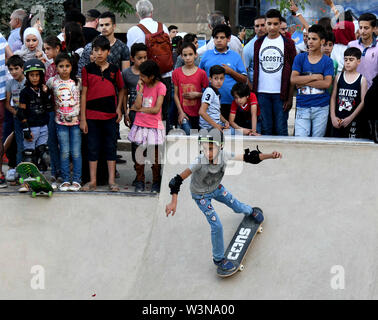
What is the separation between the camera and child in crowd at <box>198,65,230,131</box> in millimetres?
7234

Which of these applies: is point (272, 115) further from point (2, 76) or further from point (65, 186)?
point (2, 76)

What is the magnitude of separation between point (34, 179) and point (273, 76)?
3.23 m

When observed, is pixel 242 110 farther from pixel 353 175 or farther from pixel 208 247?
pixel 208 247

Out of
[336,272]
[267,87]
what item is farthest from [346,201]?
[267,87]

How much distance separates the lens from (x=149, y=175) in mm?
8055

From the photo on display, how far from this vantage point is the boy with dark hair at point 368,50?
7422 mm

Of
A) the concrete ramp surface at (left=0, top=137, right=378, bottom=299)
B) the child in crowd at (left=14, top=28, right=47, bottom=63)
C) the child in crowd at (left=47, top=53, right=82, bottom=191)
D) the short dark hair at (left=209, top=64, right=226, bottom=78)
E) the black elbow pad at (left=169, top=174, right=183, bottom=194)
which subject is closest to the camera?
the black elbow pad at (left=169, top=174, right=183, bottom=194)

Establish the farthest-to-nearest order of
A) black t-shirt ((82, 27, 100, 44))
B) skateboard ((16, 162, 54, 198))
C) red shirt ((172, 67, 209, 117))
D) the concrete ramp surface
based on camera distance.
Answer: black t-shirt ((82, 27, 100, 44))
red shirt ((172, 67, 209, 117))
skateboard ((16, 162, 54, 198))
the concrete ramp surface

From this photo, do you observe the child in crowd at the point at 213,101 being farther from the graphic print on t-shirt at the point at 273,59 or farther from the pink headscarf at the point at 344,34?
the pink headscarf at the point at 344,34

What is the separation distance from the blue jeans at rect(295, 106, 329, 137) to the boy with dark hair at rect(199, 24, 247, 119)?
88 cm

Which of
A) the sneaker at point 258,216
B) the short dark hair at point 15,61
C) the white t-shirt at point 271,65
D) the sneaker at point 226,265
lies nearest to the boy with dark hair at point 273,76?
the white t-shirt at point 271,65

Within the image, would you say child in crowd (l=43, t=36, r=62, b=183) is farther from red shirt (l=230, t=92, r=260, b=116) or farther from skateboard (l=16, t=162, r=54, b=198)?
red shirt (l=230, t=92, r=260, b=116)

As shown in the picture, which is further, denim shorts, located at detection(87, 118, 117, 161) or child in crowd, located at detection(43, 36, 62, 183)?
child in crowd, located at detection(43, 36, 62, 183)

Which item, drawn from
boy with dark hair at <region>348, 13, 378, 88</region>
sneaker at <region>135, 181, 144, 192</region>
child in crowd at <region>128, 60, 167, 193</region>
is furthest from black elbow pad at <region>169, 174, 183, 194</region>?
boy with dark hair at <region>348, 13, 378, 88</region>
